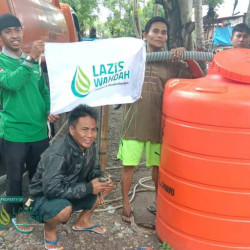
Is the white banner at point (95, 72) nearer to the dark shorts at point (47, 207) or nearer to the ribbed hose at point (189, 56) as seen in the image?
the ribbed hose at point (189, 56)

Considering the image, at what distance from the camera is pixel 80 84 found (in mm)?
2229

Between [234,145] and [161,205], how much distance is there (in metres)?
0.80

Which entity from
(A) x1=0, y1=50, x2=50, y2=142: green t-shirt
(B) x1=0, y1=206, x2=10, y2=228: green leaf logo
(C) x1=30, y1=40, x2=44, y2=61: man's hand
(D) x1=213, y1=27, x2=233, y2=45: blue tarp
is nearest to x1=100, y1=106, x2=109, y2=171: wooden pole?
(A) x1=0, y1=50, x2=50, y2=142: green t-shirt

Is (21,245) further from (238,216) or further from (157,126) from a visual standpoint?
(238,216)

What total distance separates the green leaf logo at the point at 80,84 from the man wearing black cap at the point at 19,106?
0.32 metres

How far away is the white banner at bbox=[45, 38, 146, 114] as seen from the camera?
86.1 inches

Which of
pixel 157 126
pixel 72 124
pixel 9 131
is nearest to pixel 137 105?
pixel 157 126

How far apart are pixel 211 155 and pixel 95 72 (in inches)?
41.2

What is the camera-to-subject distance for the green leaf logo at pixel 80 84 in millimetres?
2215

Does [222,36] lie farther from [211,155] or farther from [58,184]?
[58,184]

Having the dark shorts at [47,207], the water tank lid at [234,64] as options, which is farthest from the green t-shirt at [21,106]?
the water tank lid at [234,64]

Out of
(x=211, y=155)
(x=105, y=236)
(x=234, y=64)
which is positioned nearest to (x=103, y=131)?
(x=105, y=236)

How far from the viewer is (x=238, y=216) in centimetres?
191

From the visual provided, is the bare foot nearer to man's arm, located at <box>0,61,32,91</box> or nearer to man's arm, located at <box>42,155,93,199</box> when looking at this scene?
man's arm, located at <box>42,155,93,199</box>
